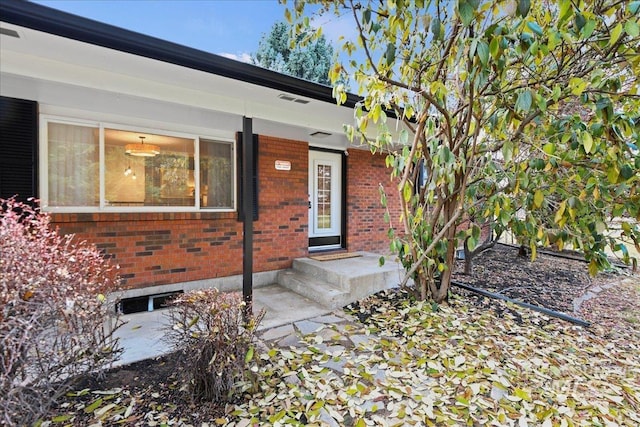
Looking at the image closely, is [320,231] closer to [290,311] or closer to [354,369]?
[290,311]

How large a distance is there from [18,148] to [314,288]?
3974 mm

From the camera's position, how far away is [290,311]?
13.4 feet

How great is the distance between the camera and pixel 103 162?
4.22 meters

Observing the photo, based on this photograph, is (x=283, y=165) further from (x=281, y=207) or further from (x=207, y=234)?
(x=207, y=234)

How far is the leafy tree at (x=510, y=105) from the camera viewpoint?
8.38 feet

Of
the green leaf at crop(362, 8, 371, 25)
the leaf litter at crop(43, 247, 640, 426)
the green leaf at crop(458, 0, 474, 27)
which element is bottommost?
the leaf litter at crop(43, 247, 640, 426)

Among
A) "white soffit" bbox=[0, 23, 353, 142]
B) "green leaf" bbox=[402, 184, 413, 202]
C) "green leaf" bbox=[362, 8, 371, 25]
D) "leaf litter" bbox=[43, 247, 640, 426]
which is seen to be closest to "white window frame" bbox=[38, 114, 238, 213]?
"white soffit" bbox=[0, 23, 353, 142]

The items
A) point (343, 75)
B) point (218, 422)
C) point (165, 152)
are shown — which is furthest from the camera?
point (165, 152)

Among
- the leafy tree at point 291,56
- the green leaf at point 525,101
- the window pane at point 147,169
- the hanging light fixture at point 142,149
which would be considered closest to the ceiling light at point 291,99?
the window pane at point 147,169

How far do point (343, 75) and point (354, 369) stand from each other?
127 inches

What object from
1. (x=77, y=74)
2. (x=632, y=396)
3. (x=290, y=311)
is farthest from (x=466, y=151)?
(x=77, y=74)

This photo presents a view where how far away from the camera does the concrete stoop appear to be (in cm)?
435

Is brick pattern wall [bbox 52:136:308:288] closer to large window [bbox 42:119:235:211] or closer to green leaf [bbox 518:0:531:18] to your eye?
large window [bbox 42:119:235:211]

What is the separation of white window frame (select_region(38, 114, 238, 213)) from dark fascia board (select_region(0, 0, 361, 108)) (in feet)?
7.05
